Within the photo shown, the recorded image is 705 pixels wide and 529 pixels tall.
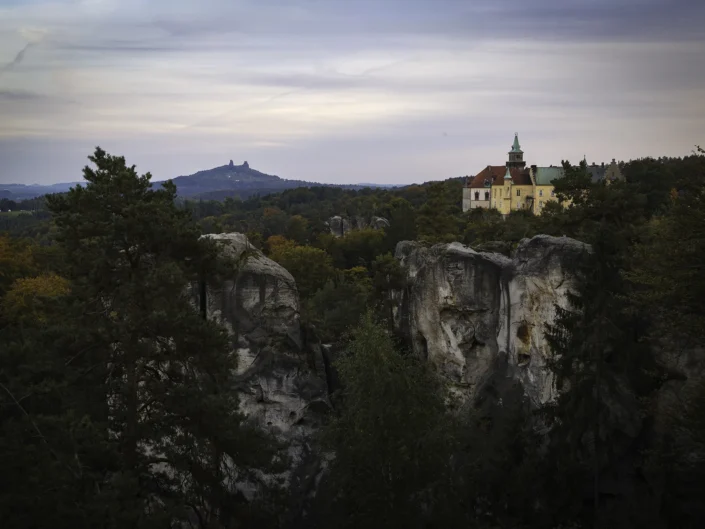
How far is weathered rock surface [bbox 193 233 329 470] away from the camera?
25.8 m

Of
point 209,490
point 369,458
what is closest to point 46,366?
point 209,490

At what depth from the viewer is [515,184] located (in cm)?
8125

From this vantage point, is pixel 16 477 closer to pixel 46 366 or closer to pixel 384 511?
pixel 46 366

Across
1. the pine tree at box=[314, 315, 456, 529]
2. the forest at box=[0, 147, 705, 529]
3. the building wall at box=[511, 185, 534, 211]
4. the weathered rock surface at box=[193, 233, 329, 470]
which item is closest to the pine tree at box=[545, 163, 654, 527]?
the forest at box=[0, 147, 705, 529]

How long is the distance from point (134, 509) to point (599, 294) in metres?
11.9

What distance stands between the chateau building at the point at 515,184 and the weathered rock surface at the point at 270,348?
51.9m

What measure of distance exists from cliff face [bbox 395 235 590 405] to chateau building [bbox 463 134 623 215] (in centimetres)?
4647

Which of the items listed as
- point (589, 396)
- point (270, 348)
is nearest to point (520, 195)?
point (270, 348)

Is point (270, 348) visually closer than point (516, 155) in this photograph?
Yes

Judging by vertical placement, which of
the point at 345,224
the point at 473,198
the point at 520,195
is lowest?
the point at 345,224

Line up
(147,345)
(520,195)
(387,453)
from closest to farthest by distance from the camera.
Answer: (147,345) → (387,453) → (520,195)

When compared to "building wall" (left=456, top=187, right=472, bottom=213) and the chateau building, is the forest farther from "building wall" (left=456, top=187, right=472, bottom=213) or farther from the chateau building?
"building wall" (left=456, top=187, right=472, bottom=213)

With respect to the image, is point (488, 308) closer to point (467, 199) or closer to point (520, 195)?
point (520, 195)

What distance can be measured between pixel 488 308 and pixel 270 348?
8853 mm
